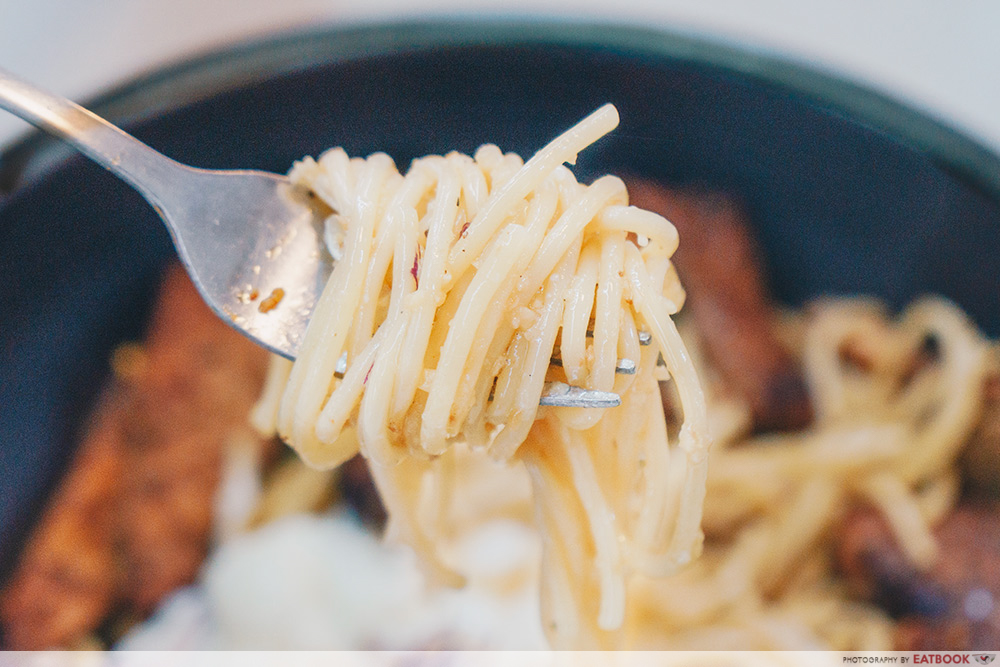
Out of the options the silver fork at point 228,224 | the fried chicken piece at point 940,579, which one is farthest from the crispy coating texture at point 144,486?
the fried chicken piece at point 940,579

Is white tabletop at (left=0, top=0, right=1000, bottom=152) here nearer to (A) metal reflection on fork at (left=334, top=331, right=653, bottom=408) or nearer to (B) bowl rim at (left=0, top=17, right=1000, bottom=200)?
(B) bowl rim at (left=0, top=17, right=1000, bottom=200)

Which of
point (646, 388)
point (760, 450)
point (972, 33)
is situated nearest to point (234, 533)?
point (646, 388)

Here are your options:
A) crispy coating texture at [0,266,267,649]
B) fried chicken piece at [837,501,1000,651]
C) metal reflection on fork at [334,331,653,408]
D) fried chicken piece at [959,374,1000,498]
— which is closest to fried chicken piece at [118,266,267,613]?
crispy coating texture at [0,266,267,649]

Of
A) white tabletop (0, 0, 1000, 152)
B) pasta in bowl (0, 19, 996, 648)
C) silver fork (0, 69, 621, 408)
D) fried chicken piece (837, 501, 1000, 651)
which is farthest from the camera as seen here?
white tabletop (0, 0, 1000, 152)

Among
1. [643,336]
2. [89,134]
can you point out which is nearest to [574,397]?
[643,336]

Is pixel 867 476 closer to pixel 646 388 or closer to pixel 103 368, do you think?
pixel 646 388
